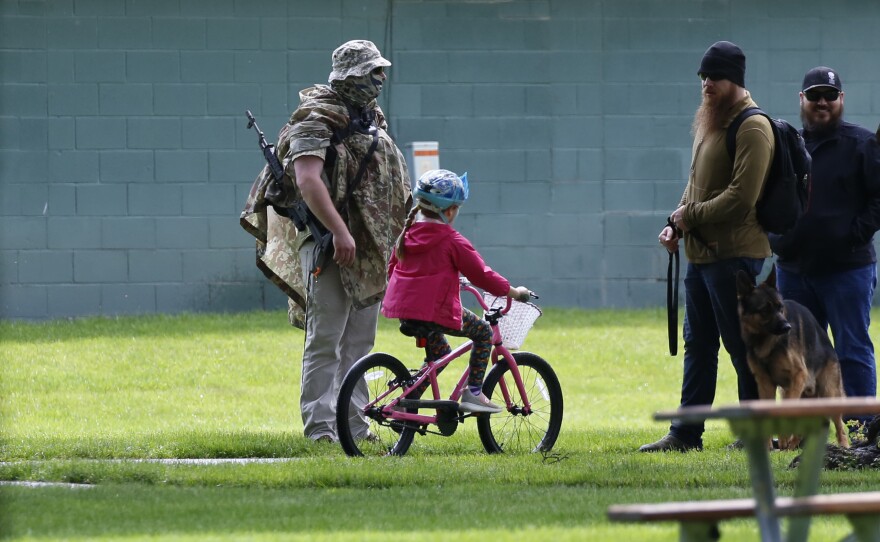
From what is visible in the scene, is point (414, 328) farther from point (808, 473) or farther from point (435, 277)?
point (808, 473)

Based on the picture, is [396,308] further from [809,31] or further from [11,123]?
Result: [809,31]

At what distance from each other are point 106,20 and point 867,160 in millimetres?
8265

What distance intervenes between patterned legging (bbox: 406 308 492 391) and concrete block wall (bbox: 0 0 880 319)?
22.1 ft

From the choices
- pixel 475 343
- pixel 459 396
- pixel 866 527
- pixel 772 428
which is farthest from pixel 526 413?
pixel 772 428

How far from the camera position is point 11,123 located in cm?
1445

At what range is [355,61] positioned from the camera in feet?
27.8

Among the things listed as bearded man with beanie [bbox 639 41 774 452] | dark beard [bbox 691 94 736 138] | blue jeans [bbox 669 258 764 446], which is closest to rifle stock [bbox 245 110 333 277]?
bearded man with beanie [bbox 639 41 774 452]

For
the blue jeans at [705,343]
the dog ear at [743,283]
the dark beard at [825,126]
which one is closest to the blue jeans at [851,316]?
the dark beard at [825,126]

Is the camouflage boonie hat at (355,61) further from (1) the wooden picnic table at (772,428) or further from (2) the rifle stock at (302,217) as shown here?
(1) the wooden picnic table at (772,428)

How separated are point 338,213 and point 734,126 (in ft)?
7.45

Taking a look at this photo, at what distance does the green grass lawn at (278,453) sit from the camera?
20.2ft

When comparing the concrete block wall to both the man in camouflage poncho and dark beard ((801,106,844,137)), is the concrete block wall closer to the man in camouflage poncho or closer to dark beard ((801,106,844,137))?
the man in camouflage poncho

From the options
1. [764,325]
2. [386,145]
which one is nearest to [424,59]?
[386,145]

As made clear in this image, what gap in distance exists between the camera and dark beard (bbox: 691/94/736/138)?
8.03 metres
